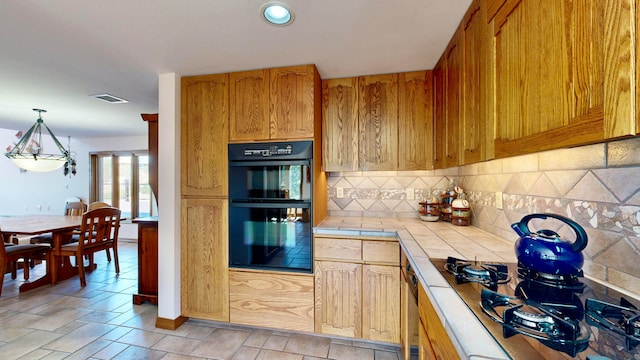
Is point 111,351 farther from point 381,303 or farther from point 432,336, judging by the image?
point 432,336

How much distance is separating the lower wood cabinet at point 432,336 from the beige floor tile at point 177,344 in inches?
68.0

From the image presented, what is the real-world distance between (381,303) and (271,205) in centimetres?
112

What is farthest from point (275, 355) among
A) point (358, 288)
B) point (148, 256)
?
point (148, 256)

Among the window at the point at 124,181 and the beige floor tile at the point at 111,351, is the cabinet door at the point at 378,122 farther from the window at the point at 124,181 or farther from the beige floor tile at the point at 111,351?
the window at the point at 124,181

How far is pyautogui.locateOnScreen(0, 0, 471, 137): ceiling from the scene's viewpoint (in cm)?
134

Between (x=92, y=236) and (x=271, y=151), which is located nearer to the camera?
(x=271, y=151)

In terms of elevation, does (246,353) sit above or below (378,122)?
below

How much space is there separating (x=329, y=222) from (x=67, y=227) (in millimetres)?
3430

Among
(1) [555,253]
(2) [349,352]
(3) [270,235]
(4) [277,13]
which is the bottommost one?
(2) [349,352]

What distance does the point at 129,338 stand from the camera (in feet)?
6.65

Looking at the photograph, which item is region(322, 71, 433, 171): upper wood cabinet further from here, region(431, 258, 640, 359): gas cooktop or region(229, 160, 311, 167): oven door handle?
region(431, 258, 640, 359): gas cooktop

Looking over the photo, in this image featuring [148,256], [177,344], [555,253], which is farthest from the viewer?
[148,256]

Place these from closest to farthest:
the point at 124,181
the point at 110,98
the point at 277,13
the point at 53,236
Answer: the point at 277,13 → the point at 110,98 → the point at 53,236 → the point at 124,181

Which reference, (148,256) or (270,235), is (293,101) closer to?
(270,235)
